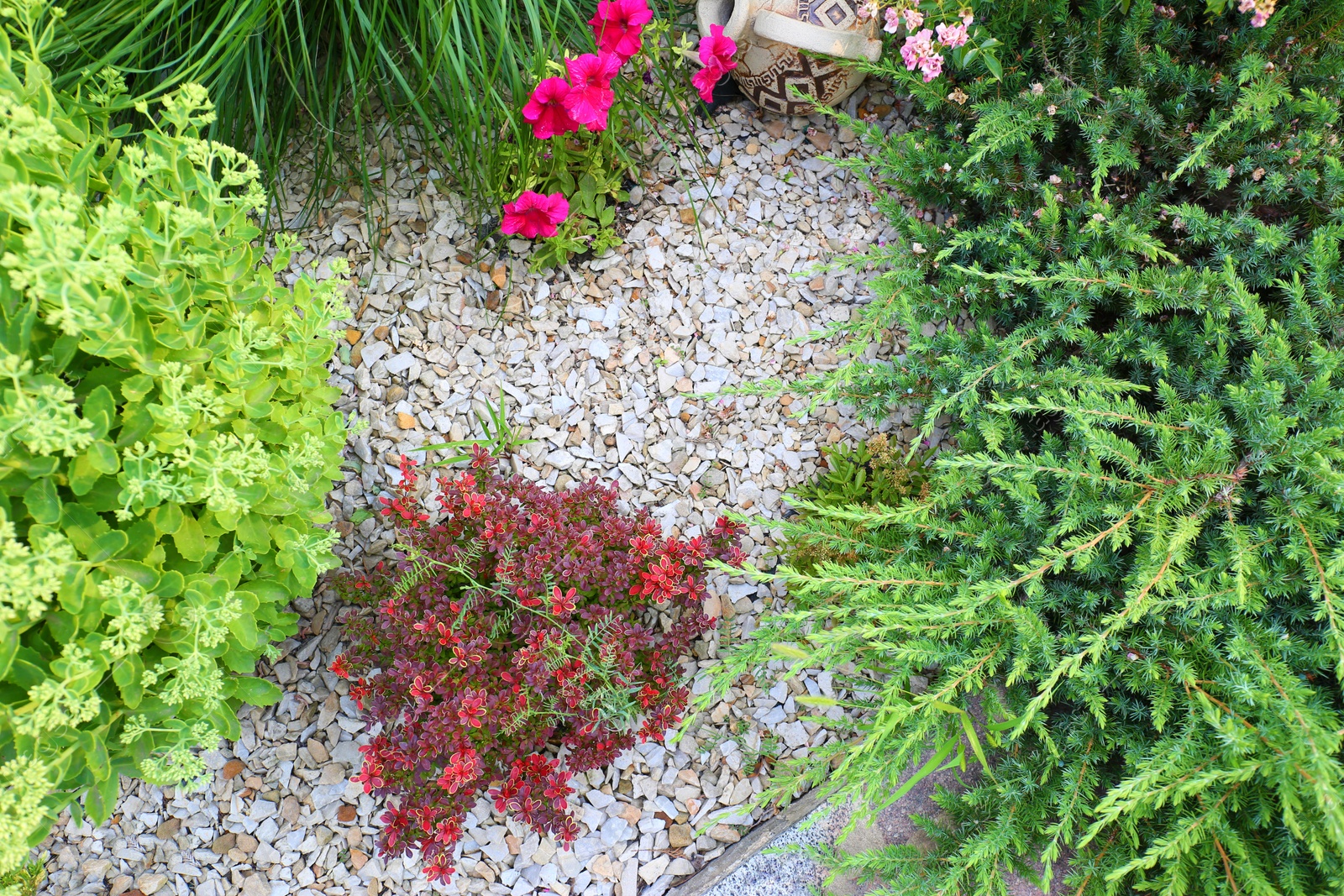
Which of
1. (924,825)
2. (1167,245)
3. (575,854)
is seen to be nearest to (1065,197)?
(1167,245)

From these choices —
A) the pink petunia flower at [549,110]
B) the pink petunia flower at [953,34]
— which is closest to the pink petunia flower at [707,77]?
the pink petunia flower at [549,110]

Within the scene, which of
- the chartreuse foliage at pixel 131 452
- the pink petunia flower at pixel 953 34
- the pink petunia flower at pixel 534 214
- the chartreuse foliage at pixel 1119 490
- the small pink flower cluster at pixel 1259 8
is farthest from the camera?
the pink petunia flower at pixel 534 214

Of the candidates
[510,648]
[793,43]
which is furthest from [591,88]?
[510,648]

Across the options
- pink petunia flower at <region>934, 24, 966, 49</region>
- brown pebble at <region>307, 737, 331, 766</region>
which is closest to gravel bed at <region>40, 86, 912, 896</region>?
brown pebble at <region>307, 737, 331, 766</region>

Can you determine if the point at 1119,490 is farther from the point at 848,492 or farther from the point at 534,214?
the point at 534,214

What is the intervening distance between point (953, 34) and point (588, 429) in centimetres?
147

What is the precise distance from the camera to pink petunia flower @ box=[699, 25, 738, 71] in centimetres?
231

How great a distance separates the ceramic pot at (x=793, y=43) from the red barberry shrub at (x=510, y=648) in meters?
1.46

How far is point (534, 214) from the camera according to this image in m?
2.33

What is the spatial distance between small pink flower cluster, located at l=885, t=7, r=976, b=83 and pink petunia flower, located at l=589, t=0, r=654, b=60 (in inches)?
25.6

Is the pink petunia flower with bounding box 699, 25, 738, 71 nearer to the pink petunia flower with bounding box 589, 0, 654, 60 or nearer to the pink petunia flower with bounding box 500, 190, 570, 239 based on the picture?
the pink petunia flower with bounding box 589, 0, 654, 60

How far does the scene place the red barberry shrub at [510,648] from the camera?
1883mm

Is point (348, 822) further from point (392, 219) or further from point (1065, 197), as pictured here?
point (1065, 197)

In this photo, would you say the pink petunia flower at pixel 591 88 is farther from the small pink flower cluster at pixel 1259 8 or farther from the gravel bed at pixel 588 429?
the small pink flower cluster at pixel 1259 8
